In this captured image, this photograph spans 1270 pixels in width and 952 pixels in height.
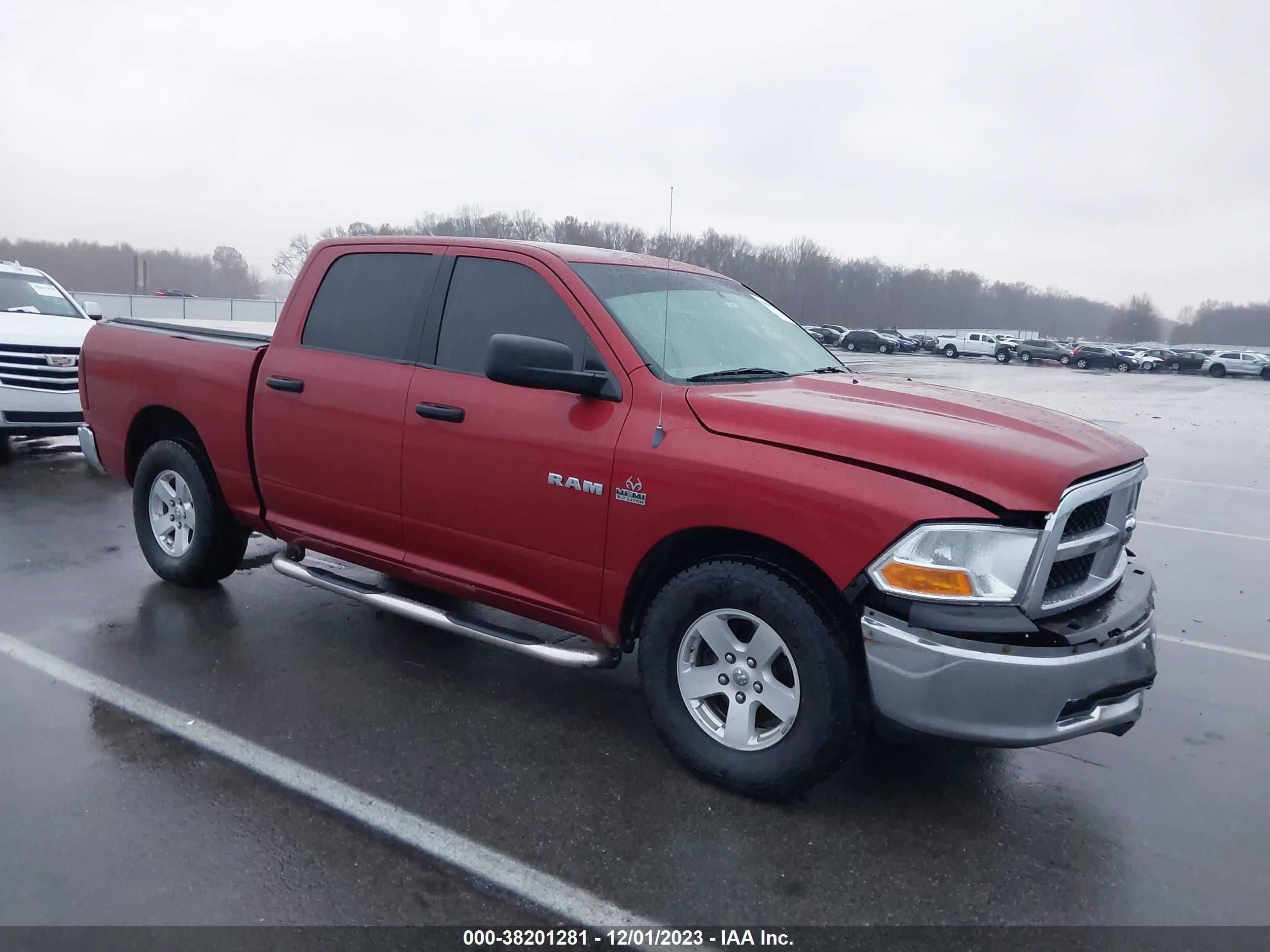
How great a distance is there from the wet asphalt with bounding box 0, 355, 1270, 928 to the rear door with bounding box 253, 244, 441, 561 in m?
0.72

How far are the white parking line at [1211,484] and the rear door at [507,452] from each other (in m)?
9.77

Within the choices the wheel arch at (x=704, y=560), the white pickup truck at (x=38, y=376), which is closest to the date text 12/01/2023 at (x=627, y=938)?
the wheel arch at (x=704, y=560)

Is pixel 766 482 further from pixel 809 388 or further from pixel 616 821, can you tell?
pixel 616 821

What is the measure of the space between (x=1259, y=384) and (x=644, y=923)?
5242 cm

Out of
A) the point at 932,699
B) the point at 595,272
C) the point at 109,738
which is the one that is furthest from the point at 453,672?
the point at 932,699

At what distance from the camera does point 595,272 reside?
13.4 feet

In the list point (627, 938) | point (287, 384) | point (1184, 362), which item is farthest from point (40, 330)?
point (1184, 362)

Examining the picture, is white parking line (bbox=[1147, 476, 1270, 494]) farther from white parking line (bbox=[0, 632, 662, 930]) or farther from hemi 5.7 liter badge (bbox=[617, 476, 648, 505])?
white parking line (bbox=[0, 632, 662, 930])

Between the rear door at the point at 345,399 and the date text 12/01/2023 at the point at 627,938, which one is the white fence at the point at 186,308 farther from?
the date text 12/01/2023 at the point at 627,938

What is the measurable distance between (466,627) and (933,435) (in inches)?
81.2

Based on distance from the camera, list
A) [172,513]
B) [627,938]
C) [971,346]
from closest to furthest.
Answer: [627,938]
[172,513]
[971,346]

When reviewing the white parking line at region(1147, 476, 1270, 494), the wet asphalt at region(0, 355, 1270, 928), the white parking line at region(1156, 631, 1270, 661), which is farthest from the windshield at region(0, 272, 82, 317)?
the white parking line at region(1147, 476, 1270, 494)

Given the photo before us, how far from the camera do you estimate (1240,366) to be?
5262 cm

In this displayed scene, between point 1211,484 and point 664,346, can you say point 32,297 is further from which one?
point 1211,484
